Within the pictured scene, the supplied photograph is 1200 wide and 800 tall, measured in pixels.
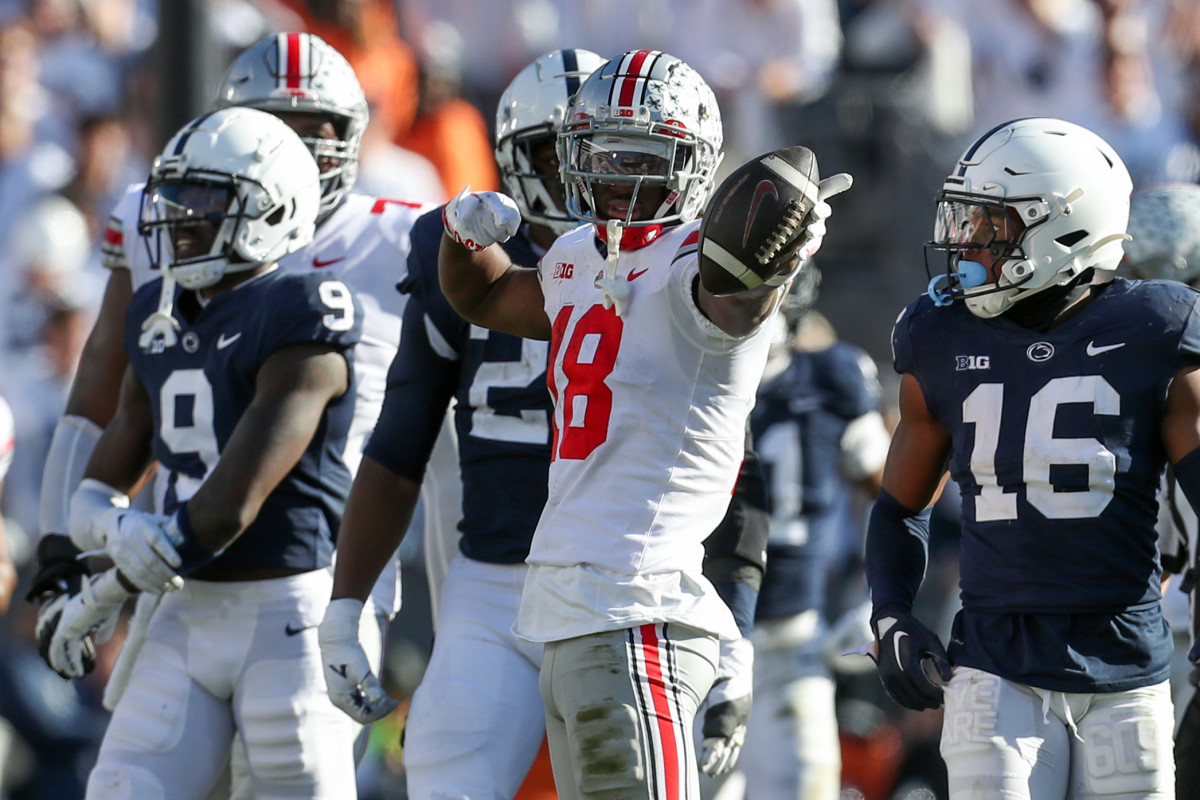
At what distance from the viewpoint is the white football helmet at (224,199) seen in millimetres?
4035

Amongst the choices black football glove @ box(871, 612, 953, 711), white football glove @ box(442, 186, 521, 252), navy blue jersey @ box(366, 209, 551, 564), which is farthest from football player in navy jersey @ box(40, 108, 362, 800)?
black football glove @ box(871, 612, 953, 711)

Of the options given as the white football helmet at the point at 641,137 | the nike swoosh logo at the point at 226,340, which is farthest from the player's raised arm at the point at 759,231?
the nike swoosh logo at the point at 226,340

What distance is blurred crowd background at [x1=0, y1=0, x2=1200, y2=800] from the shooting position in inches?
276

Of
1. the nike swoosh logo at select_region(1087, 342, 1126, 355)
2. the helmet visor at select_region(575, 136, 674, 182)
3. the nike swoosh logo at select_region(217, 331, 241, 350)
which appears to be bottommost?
the nike swoosh logo at select_region(1087, 342, 1126, 355)

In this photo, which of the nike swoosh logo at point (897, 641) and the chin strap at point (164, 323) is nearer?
the nike swoosh logo at point (897, 641)

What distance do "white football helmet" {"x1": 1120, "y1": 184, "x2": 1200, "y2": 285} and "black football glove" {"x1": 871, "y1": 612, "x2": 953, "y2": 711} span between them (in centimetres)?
139

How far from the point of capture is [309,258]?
4.55 meters

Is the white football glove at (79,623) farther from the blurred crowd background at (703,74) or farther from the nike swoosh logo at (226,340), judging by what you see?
the blurred crowd background at (703,74)

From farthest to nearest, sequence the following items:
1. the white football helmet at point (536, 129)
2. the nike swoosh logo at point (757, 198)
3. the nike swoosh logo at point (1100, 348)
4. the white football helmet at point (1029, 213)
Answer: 1. the white football helmet at point (536, 129)
2. the white football helmet at point (1029, 213)
3. the nike swoosh logo at point (1100, 348)
4. the nike swoosh logo at point (757, 198)

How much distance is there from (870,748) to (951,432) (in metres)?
3.67

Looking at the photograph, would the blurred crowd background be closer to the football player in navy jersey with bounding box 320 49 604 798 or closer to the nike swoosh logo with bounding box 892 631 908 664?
the football player in navy jersey with bounding box 320 49 604 798

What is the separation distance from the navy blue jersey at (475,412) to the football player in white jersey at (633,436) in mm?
581

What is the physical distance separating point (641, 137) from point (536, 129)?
86 cm

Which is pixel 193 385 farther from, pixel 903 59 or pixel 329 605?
pixel 903 59
